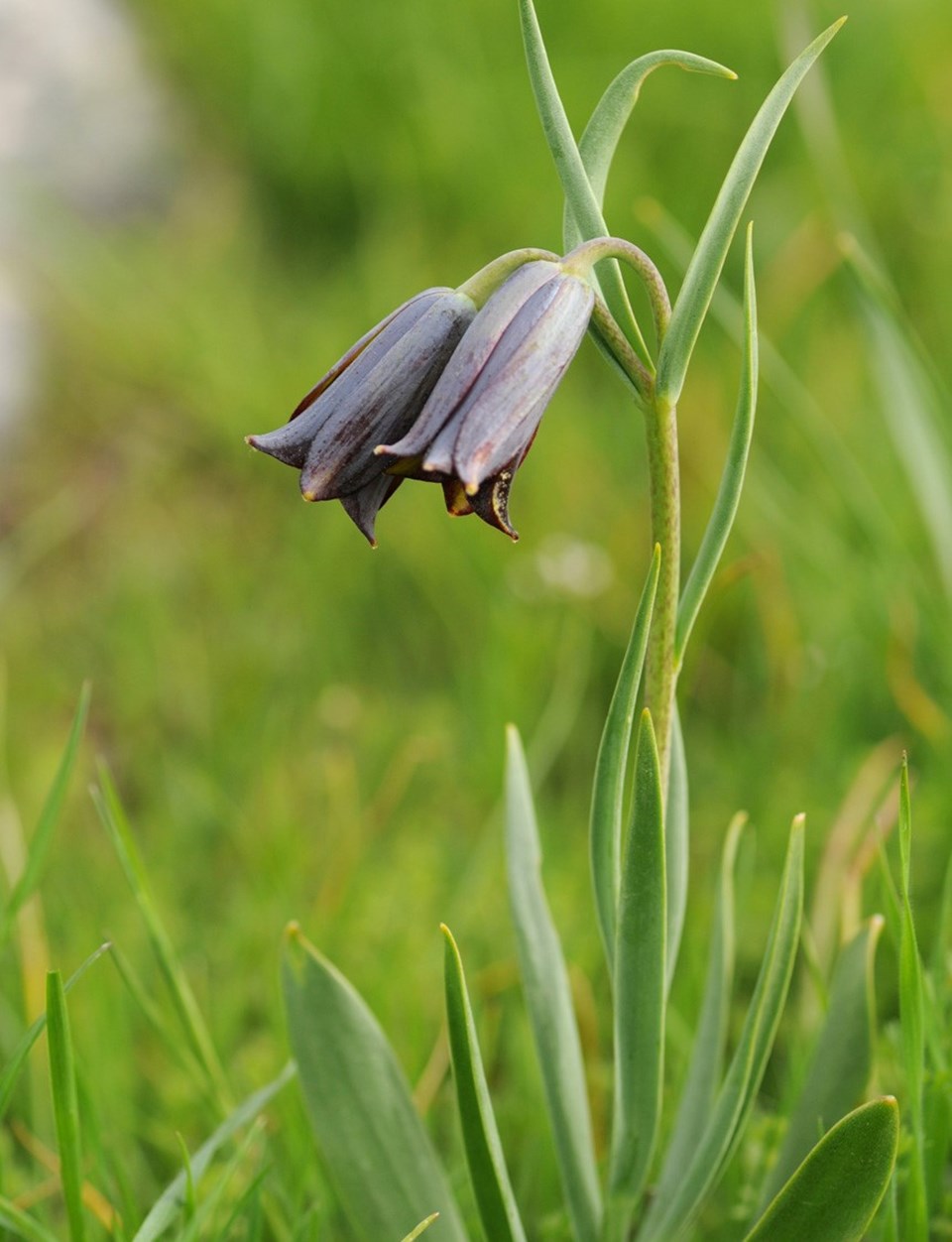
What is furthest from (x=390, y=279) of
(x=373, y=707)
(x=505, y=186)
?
(x=373, y=707)

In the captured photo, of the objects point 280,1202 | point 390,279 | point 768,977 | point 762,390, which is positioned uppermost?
point 390,279

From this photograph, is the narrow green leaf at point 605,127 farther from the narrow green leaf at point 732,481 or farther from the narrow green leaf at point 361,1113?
the narrow green leaf at point 361,1113

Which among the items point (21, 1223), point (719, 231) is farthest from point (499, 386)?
point (21, 1223)

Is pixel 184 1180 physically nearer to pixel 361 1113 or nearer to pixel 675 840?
pixel 361 1113

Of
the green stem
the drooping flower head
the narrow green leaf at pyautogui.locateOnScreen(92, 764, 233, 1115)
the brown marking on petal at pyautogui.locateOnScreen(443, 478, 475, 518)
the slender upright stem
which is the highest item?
the green stem

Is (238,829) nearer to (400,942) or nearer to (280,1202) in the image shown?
(400,942)

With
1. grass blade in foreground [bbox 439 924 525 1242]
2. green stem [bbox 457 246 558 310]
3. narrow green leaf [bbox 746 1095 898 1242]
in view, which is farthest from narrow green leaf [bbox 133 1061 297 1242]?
green stem [bbox 457 246 558 310]

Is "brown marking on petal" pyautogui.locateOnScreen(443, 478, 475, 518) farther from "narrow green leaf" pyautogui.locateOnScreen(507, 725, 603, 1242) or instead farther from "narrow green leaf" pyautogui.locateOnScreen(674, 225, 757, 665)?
"narrow green leaf" pyautogui.locateOnScreen(507, 725, 603, 1242)
